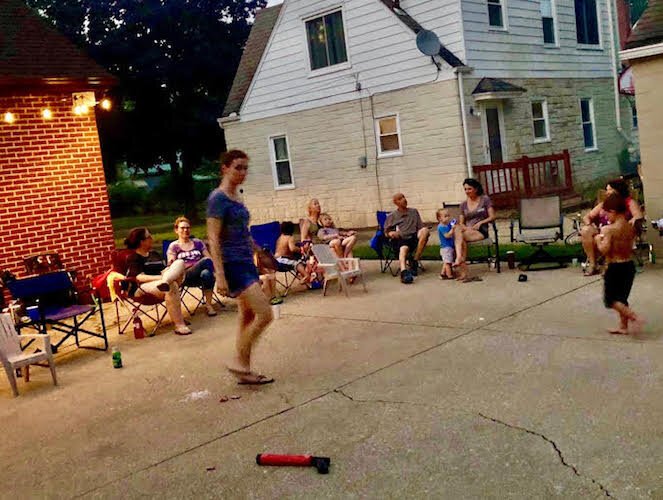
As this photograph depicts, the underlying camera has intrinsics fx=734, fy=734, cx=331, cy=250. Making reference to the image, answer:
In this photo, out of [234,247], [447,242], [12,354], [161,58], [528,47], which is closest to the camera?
[234,247]

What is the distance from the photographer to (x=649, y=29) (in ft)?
28.7

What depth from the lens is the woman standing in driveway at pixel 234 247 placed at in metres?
5.42

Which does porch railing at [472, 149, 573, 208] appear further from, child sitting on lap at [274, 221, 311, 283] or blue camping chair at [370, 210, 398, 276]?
child sitting on lap at [274, 221, 311, 283]

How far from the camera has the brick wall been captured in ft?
31.3

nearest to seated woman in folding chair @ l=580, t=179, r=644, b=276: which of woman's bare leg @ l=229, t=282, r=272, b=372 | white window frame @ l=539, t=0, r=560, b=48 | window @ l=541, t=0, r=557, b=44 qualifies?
woman's bare leg @ l=229, t=282, r=272, b=372

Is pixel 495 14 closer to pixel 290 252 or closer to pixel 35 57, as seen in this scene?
pixel 290 252

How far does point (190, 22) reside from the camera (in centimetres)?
2567

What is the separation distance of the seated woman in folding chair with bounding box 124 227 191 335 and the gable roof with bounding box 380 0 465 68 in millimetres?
9149

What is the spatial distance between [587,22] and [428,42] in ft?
21.6

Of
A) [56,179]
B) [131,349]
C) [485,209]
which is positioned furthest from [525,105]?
[131,349]

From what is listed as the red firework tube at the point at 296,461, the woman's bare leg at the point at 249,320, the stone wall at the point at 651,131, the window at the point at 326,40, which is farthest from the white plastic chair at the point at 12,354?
the window at the point at 326,40

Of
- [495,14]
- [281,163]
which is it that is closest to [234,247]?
[495,14]

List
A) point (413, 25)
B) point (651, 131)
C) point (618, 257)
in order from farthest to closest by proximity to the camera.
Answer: point (413, 25) < point (651, 131) < point (618, 257)

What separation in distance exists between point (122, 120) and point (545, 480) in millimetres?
24756
